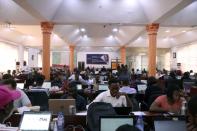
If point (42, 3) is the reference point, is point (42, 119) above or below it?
below

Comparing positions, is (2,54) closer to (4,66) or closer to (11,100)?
(4,66)

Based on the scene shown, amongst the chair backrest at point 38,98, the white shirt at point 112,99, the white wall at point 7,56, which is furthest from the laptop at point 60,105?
the white wall at point 7,56

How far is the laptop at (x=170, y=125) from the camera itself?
11.1 ft

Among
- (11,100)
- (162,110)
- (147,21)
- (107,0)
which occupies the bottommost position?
(162,110)

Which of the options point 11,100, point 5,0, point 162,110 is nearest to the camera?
point 11,100

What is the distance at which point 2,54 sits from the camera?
872 inches

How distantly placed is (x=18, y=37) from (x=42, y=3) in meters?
13.5

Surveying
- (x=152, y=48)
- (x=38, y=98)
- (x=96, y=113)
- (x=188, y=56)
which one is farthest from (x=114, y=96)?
(x=188, y=56)

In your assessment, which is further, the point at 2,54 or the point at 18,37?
the point at 18,37

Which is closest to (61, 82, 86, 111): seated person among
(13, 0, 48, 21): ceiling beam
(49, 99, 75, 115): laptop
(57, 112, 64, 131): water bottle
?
(49, 99, 75, 115): laptop

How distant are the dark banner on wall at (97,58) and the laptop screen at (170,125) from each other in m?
30.9

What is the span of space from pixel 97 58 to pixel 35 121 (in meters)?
30.9

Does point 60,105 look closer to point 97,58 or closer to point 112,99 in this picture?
point 112,99

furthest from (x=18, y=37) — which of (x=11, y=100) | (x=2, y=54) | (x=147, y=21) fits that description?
(x=11, y=100)
